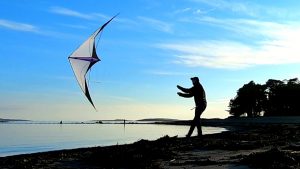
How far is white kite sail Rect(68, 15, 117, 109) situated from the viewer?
1923 cm

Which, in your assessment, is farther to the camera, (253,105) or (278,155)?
(253,105)

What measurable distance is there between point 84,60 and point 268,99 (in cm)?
10178

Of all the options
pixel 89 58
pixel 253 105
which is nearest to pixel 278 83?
pixel 253 105

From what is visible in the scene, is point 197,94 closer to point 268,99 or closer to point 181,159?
point 181,159

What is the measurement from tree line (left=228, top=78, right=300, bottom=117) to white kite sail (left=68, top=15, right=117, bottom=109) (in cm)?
9047

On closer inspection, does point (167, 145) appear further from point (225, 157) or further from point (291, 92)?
point (291, 92)

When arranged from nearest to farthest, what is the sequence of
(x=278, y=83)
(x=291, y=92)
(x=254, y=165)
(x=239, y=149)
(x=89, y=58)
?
(x=254, y=165) → (x=239, y=149) → (x=89, y=58) → (x=291, y=92) → (x=278, y=83)

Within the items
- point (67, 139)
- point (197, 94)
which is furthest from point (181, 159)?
point (67, 139)

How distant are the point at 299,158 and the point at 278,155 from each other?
0.47m

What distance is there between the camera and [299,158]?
1148 centimetres

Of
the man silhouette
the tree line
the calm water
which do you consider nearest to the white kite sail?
the man silhouette

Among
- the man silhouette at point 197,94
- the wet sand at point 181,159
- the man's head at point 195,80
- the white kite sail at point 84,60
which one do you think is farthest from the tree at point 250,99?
the wet sand at point 181,159

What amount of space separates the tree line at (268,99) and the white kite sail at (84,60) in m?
90.5

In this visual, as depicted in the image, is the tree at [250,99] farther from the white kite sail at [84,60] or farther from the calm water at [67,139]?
the white kite sail at [84,60]
